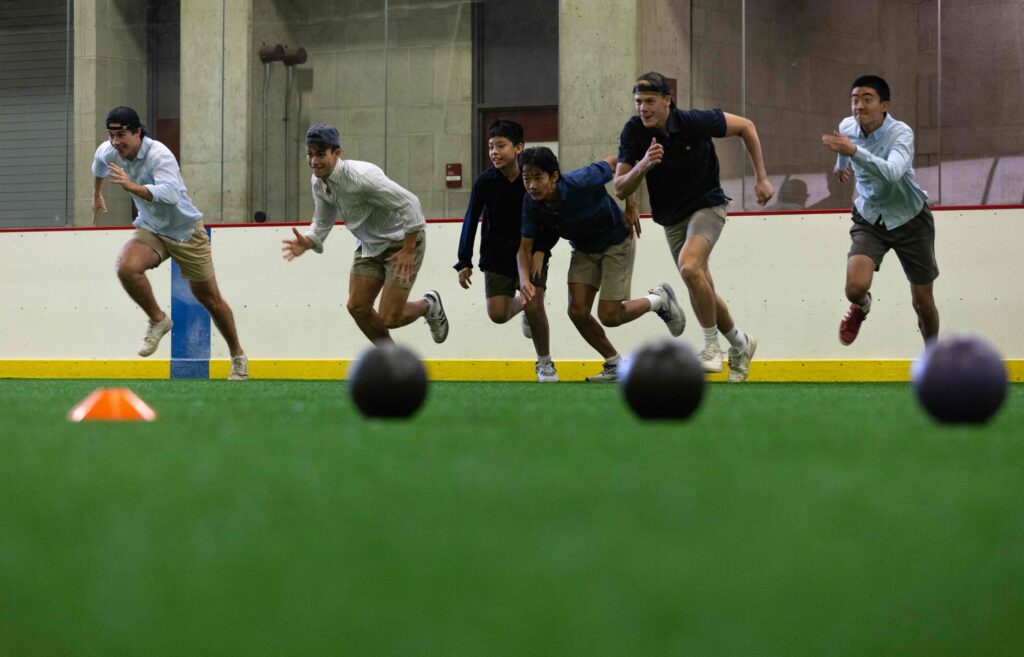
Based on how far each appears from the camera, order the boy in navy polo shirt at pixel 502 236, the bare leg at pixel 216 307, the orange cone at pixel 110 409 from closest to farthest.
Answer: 1. the orange cone at pixel 110 409
2. the boy in navy polo shirt at pixel 502 236
3. the bare leg at pixel 216 307

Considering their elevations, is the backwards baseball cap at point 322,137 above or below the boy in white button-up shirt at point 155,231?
above

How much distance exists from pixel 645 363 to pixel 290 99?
31.8ft

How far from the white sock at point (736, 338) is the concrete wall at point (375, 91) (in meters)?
4.32

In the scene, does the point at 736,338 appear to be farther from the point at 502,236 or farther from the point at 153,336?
the point at 153,336

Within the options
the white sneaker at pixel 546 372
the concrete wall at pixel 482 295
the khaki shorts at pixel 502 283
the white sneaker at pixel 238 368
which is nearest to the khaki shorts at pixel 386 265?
the khaki shorts at pixel 502 283

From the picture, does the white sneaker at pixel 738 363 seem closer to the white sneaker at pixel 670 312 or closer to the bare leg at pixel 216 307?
the white sneaker at pixel 670 312

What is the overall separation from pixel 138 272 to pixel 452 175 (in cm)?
380

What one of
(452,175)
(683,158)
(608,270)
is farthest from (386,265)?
(452,175)

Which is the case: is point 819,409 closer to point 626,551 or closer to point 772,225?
point 626,551

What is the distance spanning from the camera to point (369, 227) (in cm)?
840

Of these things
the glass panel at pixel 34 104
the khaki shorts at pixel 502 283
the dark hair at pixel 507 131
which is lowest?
the khaki shorts at pixel 502 283

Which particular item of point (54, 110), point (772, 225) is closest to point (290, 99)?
point (54, 110)

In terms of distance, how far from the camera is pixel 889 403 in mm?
5629

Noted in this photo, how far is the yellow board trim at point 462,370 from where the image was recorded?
9617 mm
